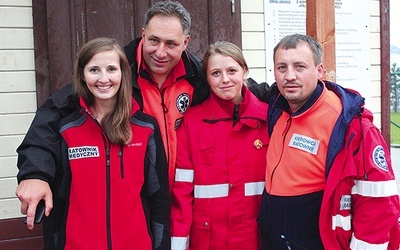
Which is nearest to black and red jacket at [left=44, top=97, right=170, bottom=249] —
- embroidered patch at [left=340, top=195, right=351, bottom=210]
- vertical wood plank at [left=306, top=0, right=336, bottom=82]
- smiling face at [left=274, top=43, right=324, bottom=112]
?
smiling face at [left=274, top=43, right=324, bottom=112]

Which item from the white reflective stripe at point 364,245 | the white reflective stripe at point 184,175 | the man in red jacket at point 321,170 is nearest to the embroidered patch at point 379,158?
the man in red jacket at point 321,170

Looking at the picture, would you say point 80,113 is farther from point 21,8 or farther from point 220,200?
point 21,8

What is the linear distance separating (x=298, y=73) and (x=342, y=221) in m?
0.74

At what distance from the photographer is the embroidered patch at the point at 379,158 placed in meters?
2.03

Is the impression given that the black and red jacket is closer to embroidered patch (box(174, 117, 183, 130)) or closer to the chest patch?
the chest patch

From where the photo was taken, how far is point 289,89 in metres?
2.28

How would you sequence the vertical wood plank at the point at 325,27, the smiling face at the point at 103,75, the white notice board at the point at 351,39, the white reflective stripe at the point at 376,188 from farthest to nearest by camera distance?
the white notice board at the point at 351,39
the vertical wood plank at the point at 325,27
the smiling face at the point at 103,75
the white reflective stripe at the point at 376,188

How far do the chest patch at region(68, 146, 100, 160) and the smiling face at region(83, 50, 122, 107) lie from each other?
25 centimetres

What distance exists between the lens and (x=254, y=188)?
96.4 inches

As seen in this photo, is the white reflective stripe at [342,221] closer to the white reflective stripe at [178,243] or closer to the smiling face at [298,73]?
the smiling face at [298,73]

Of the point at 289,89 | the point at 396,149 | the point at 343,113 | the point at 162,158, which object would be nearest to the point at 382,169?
the point at 343,113

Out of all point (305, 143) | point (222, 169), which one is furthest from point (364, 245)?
point (222, 169)

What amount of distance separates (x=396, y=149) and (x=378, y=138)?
13.2 m

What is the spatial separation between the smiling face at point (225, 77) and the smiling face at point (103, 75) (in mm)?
518
